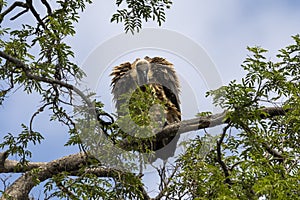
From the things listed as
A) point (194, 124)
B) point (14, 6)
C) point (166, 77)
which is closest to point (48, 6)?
point (14, 6)

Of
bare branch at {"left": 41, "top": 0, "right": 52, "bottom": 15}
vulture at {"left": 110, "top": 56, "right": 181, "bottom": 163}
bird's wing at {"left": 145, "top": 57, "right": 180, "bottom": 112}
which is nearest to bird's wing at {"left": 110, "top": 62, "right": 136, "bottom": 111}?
vulture at {"left": 110, "top": 56, "right": 181, "bottom": 163}

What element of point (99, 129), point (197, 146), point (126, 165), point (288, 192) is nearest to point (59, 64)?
point (99, 129)

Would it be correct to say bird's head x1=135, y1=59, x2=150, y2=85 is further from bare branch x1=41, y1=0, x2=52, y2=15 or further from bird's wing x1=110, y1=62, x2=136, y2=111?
bare branch x1=41, y1=0, x2=52, y2=15

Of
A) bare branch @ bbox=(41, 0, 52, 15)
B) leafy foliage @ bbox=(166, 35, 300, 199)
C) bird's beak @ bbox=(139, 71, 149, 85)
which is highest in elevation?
bare branch @ bbox=(41, 0, 52, 15)

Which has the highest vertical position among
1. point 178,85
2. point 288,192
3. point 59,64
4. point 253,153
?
point 178,85

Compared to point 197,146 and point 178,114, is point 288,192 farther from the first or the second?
point 178,114

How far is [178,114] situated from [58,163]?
1385mm

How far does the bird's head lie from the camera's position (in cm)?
594

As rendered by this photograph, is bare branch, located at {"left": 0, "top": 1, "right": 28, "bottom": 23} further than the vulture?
No

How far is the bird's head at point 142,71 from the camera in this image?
5.94 metres

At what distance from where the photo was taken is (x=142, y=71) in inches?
237

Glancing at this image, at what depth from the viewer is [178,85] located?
255 inches

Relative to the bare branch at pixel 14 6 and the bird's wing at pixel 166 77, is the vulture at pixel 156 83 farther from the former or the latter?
the bare branch at pixel 14 6

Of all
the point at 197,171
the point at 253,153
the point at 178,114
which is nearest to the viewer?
the point at 253,153
